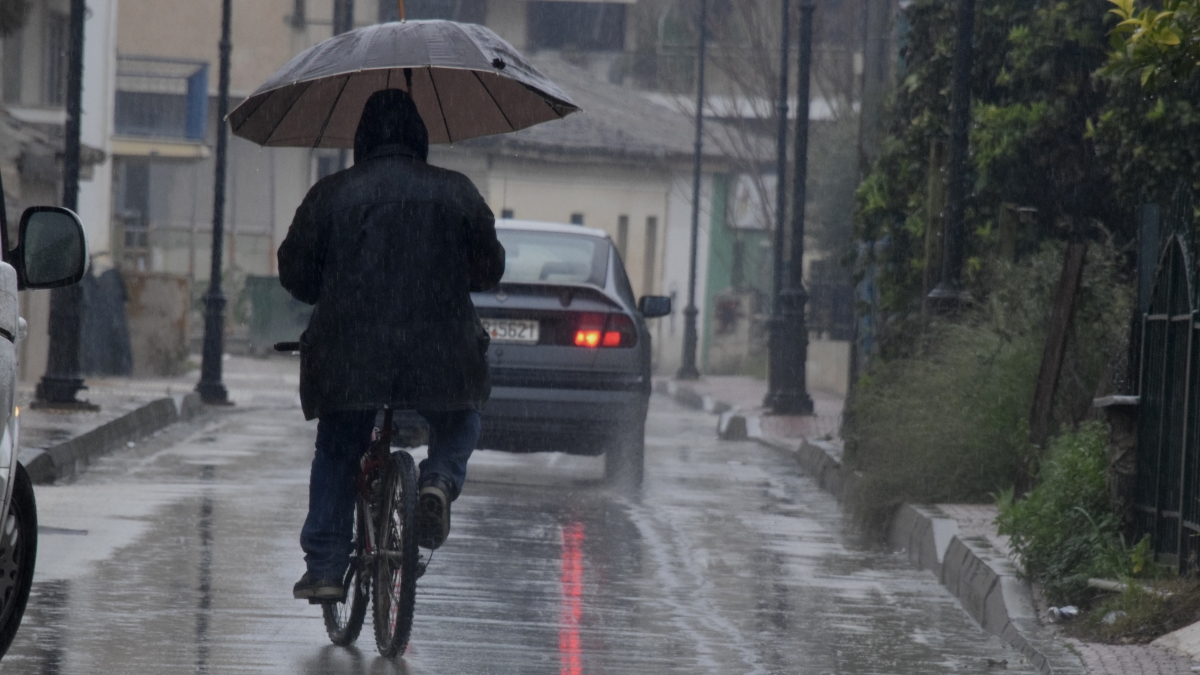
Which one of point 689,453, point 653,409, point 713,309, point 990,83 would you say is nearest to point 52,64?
point 653,409

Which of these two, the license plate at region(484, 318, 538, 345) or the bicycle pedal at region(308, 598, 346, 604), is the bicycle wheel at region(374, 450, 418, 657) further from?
the license plate at region(484, 318, 538, 345)

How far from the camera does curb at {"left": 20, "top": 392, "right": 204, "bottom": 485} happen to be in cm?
1161

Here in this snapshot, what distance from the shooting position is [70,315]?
1549 centimetres

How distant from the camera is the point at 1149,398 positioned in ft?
26.2

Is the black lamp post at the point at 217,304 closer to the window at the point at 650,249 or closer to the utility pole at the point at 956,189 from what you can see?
the utility pole at the point at 956,189

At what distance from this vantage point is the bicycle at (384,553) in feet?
20.2

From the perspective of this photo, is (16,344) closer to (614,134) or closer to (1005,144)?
(1005,144)

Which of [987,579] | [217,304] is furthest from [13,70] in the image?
[987,579]

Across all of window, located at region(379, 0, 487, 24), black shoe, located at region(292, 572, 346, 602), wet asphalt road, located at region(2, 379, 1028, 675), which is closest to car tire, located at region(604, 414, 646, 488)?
wet asphalt road, located at region(2, 379, 1028, 675)

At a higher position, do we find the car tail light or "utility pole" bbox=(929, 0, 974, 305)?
"utility pole" bbox=(929, 0, 974, 305)

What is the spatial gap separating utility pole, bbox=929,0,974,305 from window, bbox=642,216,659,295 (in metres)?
32.5

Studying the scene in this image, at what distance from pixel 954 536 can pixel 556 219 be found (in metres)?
35.2

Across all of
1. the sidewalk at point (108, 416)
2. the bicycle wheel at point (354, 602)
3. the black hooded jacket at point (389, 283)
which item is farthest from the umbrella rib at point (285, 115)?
the bicycle wheel at point (354, 602)

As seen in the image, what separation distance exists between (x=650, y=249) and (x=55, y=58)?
65.5 feet
